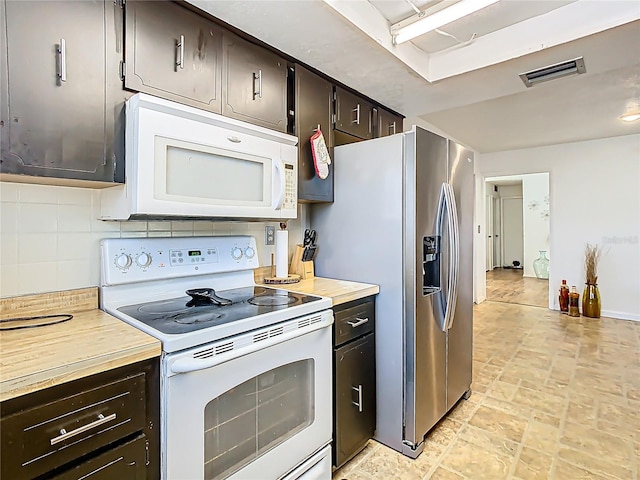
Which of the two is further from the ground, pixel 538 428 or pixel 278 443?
pixel 278 443

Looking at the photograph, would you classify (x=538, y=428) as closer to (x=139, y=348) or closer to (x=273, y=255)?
(x=273, y=255)

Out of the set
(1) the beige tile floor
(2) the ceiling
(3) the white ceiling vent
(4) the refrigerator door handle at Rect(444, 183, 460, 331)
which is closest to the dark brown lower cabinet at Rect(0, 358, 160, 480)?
(1) the beige tile floor

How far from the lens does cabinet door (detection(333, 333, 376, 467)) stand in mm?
1716

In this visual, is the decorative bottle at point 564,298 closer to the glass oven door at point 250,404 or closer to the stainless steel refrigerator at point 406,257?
the stainless steel refrigerator at point 406,257

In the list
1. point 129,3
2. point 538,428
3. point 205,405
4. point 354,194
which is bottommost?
point 538,428

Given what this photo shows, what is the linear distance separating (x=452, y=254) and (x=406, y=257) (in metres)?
0.40

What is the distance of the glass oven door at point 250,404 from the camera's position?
1.08m

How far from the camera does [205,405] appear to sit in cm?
115

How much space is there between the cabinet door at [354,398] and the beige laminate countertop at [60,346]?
97 cm

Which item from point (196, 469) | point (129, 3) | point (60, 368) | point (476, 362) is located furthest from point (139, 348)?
point (476, 362)

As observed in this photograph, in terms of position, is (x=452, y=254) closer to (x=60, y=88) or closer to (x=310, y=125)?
(x=310, y=125)

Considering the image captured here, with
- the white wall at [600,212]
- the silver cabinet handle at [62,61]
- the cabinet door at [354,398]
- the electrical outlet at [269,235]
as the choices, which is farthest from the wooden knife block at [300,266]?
the white wall at [600,212]

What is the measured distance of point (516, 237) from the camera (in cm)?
966

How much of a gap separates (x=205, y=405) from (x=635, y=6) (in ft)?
8.22
